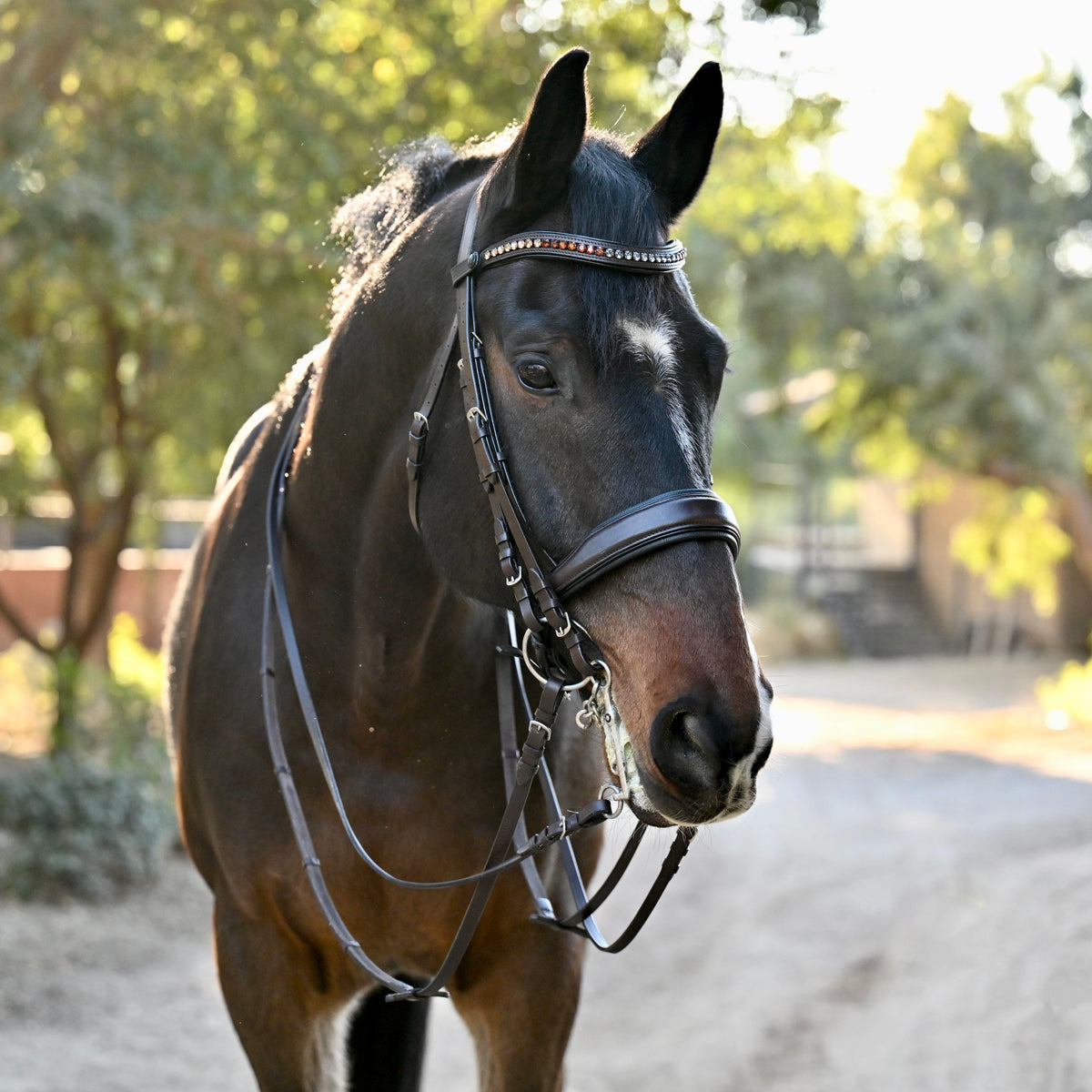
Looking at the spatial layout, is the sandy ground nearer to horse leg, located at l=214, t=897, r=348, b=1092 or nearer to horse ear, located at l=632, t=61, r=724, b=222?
horse leg, located at l=214, t=897, r=348, b=1092

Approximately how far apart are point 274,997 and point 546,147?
167cm

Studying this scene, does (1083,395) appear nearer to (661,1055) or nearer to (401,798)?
(661,1055)

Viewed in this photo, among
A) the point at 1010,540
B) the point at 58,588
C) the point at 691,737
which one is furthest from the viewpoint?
the point at 1010,540

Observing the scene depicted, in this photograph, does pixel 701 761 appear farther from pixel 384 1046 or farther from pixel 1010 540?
pixel 1010 540

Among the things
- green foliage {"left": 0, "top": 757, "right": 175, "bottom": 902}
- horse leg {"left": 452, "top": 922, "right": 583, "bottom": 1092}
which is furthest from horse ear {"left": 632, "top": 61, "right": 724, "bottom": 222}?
green foliage {"left": 0, "top": 757, "right": 175, "bottom": 902}

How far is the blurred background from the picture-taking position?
18.1 ft

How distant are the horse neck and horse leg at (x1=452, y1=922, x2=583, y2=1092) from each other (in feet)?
1.87

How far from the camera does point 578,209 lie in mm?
1710

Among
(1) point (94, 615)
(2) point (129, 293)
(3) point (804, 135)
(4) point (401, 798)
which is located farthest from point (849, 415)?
(4) point (401, 798)

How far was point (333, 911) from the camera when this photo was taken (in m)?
2.15

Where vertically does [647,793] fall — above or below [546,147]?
below

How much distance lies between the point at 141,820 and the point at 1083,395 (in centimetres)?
1318

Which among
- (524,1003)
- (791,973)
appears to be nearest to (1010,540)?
(791,973)

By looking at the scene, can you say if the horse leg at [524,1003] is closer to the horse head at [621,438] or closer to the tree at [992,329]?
the horse head at [621,438]
